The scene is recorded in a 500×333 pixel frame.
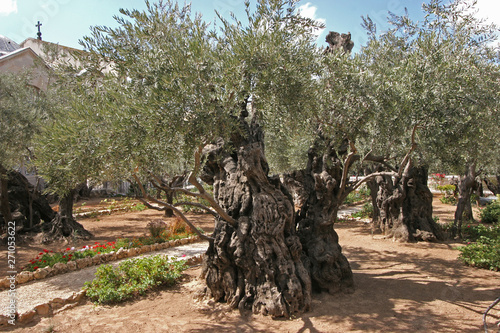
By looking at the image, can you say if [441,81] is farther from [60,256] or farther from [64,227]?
[64,227]

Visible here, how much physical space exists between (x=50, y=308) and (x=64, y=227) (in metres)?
6.66

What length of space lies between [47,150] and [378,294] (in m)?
6.73

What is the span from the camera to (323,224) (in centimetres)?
717

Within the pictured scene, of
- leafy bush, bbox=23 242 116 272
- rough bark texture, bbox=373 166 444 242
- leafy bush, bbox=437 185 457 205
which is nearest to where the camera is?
leafy bush, bbox=23 242 116 272

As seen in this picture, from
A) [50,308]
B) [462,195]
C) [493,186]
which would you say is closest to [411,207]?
[462,195]

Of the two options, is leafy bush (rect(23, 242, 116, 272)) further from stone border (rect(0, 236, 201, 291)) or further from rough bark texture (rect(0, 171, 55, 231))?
rough bark texture (rect(0, 171, 55, 231))

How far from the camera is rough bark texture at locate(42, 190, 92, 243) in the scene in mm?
11773

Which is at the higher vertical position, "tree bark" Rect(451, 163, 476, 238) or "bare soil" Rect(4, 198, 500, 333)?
"tree bark" Rect(451, 163, 476, 238)

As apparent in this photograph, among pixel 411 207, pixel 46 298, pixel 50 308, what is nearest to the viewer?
pixel 50 308

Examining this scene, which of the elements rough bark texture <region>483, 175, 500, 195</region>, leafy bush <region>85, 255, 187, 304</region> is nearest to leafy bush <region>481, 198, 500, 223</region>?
rough bark texture <region>483, 175, 500, 195</region>

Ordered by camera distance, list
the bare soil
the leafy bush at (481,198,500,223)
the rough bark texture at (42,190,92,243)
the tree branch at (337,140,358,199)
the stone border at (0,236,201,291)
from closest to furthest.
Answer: the bare soil, the tree branch at (337,140,358,199), the stone border at (0,236,201,291), the rough bark texture at (42,190,92,243), the leafy bush at (481,198,500,223)

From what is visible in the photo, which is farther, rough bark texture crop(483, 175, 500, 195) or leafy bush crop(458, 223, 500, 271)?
rough bark texture crop(483, 175, 500, 195)

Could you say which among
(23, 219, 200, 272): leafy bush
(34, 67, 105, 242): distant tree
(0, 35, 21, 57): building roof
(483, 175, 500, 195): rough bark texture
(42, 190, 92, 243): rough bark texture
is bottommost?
(23, 219, 200, 272): leafy bush

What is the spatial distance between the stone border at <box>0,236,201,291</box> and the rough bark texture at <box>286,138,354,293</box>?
198 inches
